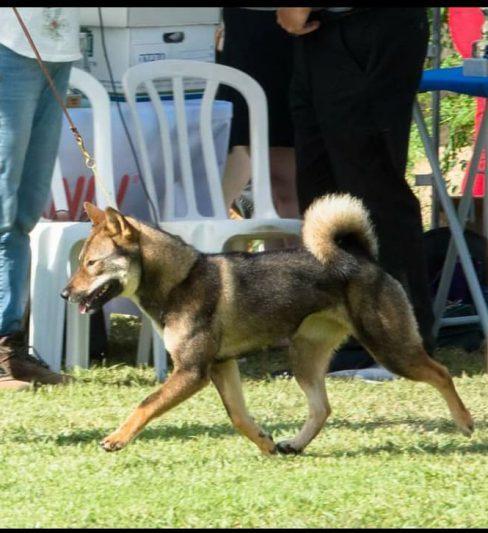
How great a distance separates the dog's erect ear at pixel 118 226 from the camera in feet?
15.8

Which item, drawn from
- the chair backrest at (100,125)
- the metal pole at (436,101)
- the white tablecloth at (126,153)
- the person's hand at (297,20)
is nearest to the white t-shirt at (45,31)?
the chair backrest at (100,125)

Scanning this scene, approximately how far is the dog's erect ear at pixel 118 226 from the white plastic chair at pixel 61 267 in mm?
1579

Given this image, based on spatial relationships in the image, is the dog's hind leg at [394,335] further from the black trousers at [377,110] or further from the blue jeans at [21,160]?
the blue jeans at [21,160]

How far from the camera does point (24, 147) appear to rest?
18.9ft

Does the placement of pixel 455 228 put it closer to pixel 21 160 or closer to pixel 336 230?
pixel 336 230

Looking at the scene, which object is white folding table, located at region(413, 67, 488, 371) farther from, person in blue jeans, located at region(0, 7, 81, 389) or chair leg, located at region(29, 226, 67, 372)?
chair leg, located at region(29, 226, 67, 372)

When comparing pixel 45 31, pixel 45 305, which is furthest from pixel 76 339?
pixel 45 31

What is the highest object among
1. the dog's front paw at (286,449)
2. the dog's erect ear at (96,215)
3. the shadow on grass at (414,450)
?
the dog's erect ear at (96,215)

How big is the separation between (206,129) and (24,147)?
1.42 metres

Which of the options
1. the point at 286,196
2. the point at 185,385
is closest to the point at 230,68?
the point at 286,196

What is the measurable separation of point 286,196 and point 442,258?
0.89 metres

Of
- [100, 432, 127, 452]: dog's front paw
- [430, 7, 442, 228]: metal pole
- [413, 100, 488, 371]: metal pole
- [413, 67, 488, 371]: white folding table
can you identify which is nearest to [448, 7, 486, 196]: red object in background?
[430, 7, 442, 228]: metal pole

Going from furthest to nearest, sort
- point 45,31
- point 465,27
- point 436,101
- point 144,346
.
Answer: point 465,27 → point 436,101 → point 144,346 → point 45,31

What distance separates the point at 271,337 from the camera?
4.93 m
